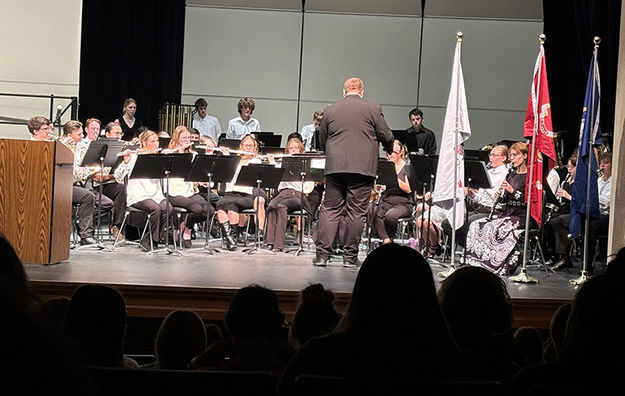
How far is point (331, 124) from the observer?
7.49 metres

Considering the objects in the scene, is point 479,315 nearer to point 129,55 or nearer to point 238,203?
point 238,203

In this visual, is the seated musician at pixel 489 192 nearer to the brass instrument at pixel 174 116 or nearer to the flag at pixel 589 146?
the flag at pixel 589 146

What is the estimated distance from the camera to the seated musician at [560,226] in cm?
809

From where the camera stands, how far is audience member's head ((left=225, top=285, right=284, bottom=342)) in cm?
283

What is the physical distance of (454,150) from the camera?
7070 mm

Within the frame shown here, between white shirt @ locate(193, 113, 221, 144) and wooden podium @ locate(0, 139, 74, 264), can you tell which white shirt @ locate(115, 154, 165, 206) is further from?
white shirt @ locate(193, 113, 221, 144)

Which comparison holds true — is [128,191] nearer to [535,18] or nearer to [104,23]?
[104,23]

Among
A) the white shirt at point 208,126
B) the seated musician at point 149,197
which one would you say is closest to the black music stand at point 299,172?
the seated musician at point 149,197

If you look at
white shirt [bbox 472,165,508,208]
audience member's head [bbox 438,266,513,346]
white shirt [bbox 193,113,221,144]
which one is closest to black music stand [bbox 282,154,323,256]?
white shirt [bbox 472,165,508,208]

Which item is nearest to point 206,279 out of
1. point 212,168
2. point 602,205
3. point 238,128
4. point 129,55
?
point 212,168

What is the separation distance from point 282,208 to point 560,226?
9.43 ft

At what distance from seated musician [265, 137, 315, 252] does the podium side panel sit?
292 centimetres

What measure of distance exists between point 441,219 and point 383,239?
784 mm

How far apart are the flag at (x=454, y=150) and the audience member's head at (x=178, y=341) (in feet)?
13.9
